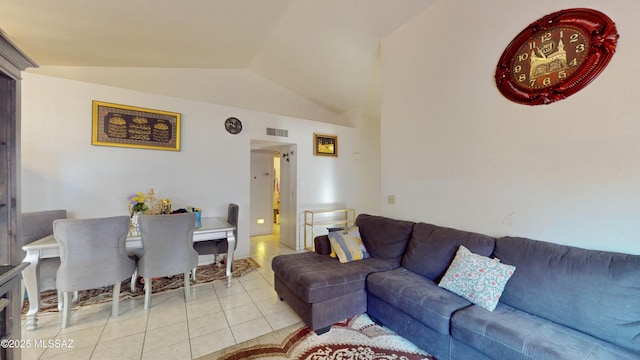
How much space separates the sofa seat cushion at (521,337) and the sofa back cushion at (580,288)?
59 mm

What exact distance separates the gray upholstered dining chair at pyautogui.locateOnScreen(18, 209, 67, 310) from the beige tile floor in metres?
0.36

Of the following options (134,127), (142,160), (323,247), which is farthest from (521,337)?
(134,127)

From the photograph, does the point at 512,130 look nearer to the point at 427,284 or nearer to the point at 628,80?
the point at 628,80

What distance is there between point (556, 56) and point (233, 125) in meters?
3.73

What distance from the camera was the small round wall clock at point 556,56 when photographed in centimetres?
151

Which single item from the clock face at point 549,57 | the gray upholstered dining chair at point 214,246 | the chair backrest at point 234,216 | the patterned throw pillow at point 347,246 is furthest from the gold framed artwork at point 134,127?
the clock face at point 549,57

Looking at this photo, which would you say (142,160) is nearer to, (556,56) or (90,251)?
(90,251)

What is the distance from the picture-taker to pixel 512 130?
191 cm

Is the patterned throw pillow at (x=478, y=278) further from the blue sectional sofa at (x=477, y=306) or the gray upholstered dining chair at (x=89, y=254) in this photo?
the gray upholstered dining chair at (x=89, y=254)

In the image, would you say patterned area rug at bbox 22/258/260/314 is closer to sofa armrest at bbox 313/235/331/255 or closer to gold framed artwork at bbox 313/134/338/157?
sofa armrest at bbox 313/235/331/255

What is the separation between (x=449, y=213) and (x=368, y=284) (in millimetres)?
1076

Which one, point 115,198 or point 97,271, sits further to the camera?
point 115,198

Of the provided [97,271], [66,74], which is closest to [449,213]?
[97,271]

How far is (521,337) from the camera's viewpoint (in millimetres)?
1270
